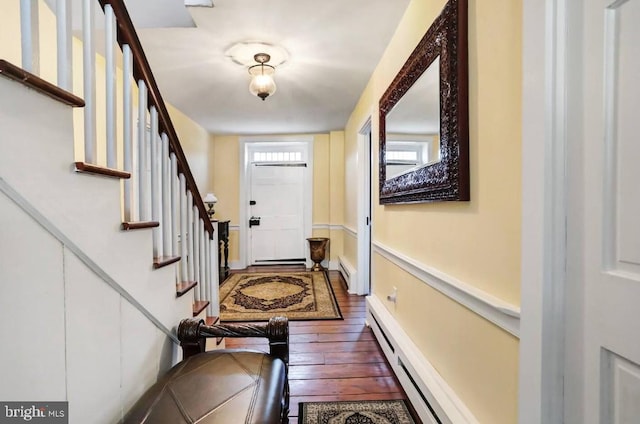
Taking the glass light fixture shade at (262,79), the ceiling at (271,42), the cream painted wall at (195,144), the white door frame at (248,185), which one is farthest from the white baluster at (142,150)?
the white door frame at (248,185)

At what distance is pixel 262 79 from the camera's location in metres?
2.53

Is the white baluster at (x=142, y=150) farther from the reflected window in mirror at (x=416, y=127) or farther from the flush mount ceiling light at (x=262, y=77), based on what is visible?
the flush mount ceiling light at (x=262, y=77)

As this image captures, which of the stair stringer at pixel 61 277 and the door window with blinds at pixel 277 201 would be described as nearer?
the stair stringer at pixel 61 277

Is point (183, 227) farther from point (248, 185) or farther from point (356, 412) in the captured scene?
point (248, 185)

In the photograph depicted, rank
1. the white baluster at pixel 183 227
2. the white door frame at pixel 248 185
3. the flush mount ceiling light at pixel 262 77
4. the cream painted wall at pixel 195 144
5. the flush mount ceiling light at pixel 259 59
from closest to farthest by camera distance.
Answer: the white baluster at pixel 183 227
the flush mount ceiling light at pixel 259 59
the flush mount ceiling light at pixel 262 77
the cream painted wall at pixel 195 144
the white door frame at pixel 248 185

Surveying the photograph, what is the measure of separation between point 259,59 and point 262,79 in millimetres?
147

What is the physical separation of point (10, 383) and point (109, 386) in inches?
13.6

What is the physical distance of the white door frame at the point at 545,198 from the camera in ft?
2.40

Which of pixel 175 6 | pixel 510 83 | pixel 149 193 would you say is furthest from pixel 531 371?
pixel 175 6

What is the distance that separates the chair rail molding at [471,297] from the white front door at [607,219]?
0.17 metres

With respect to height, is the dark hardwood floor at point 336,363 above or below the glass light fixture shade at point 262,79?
below

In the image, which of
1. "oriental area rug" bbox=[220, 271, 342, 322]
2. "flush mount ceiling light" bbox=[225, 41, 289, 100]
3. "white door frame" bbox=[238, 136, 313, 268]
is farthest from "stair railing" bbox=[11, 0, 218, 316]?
"white door frame" bbox=[238, 136, 313, 268]

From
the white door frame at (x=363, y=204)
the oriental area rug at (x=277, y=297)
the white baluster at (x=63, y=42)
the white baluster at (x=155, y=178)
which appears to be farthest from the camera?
the white door frame at (x=363, y=204)

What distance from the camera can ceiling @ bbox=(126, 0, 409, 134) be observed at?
189 centimetres
